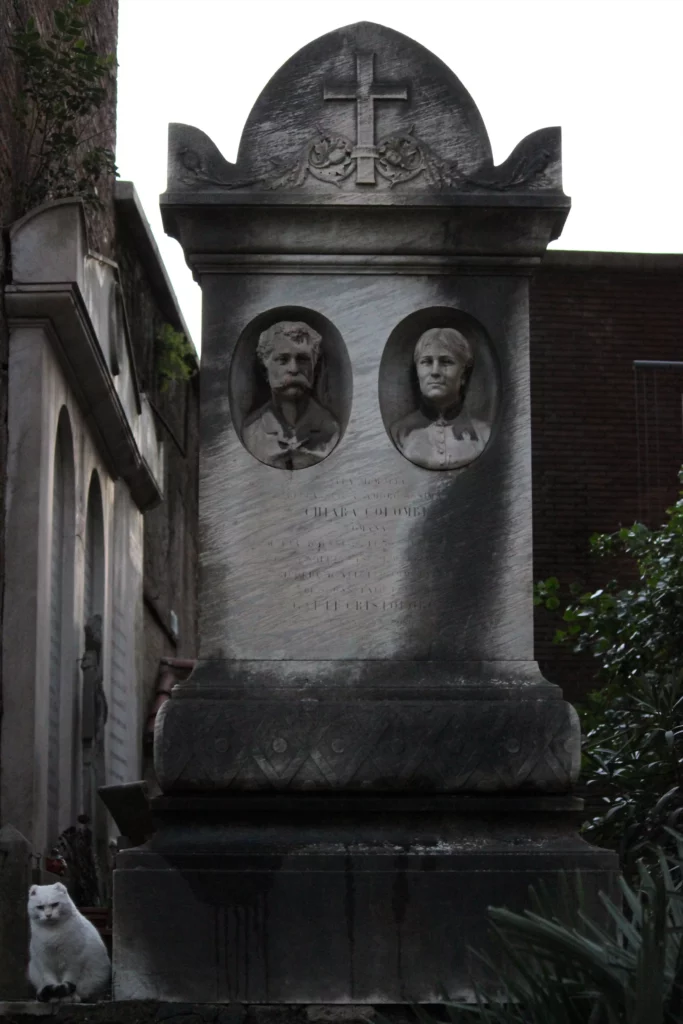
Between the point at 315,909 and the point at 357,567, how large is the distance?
1275 mm

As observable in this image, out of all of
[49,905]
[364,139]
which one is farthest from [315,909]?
[364,139]

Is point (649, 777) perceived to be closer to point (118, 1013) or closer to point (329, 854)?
point (329, 854)

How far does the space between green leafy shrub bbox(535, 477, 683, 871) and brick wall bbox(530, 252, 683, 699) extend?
941 centimetres

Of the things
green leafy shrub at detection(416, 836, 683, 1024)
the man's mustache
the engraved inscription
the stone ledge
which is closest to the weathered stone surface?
the stone ledge

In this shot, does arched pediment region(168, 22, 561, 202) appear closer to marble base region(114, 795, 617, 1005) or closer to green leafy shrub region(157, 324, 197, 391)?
marble base region(114, 795, 617, 1005)

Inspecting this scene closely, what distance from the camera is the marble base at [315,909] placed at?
18.8 ft

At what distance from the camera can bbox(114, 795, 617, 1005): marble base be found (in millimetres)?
5738

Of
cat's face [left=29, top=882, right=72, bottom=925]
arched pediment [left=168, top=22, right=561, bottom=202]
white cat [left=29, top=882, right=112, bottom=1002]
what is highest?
arched pediment [left=168, top=22, right=561, bottom=202]

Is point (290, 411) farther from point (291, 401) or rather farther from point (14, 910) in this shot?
point (14, 910)

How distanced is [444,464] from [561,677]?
13.5m

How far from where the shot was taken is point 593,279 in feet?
70.5

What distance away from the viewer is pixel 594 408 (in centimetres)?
2097

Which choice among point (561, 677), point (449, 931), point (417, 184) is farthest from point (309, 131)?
Result: point (561, 677)

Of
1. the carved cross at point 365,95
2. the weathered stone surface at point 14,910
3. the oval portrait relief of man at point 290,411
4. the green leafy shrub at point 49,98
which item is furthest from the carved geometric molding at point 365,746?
the green leafy shrub at point 49,98
